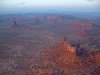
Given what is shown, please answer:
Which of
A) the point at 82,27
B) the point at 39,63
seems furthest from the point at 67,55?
the point at 82,27

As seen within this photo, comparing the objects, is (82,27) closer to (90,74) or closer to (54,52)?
(54,52)

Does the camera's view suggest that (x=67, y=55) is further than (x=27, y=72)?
Yes

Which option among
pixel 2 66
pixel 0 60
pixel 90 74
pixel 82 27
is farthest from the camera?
pixel 82 27

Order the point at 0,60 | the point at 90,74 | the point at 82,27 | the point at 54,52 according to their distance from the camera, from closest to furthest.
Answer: the point at 90,74
the point at 0,60
the point at 54,52
the point at 82,27

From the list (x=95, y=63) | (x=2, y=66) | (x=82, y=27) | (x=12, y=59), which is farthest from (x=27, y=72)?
(x=82, y=27)

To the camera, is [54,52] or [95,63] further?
[54,52]

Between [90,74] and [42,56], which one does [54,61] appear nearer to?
[42,56]

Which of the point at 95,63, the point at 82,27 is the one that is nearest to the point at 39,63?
the point at 95,63

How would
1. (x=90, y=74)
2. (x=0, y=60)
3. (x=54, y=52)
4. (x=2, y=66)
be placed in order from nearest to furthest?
1. (x=90, y=74)
2. (x=2, y=66)
3. (x=0, y=60)
4. (x=54, y=52)

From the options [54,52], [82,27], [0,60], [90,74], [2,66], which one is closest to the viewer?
[90,74]
